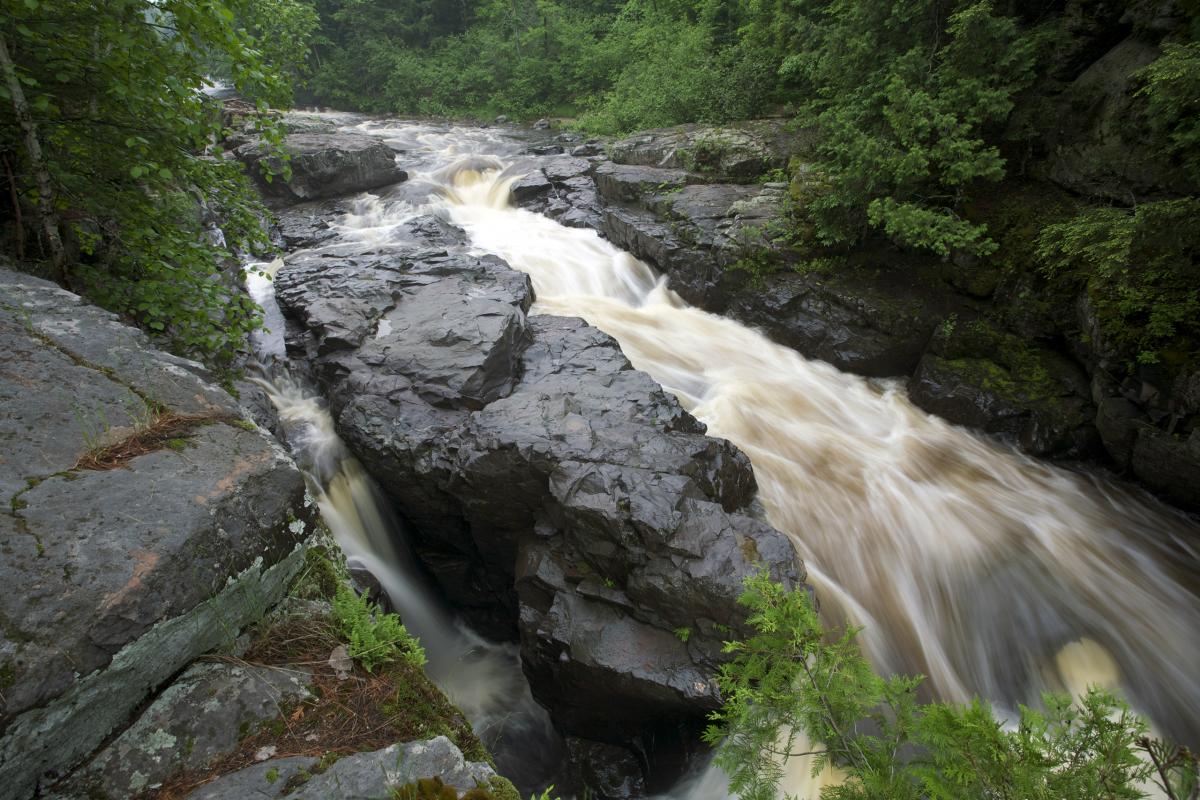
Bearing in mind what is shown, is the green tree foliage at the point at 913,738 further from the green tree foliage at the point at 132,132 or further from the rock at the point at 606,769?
the green tree foliage at the point at 132,132

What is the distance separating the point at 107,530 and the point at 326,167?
1463cm

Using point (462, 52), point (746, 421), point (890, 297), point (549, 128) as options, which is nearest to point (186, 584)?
point (746, 421)

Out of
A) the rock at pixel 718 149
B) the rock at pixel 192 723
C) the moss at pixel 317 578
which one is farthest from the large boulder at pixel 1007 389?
the rock at pixel 192 723

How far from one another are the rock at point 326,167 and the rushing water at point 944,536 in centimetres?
832

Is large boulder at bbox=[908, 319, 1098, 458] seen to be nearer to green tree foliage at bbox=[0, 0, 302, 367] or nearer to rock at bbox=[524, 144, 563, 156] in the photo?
green tree foliage at bbox=[0, 0, 302, 367]

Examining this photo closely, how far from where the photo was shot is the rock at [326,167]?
1425cm

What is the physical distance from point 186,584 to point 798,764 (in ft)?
15.5

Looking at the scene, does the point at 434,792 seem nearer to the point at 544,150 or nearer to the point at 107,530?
→ the point at 107,530

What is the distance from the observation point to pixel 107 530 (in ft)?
8.00

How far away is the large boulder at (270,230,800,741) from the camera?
4832 millimetres

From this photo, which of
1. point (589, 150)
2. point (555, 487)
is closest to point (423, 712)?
point (555, 487)

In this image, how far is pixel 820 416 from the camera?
8.40 meters

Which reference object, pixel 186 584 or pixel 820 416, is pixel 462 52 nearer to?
pixel 820 416

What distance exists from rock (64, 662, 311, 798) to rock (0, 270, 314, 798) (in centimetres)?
8
